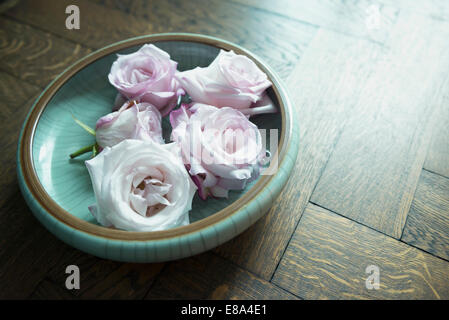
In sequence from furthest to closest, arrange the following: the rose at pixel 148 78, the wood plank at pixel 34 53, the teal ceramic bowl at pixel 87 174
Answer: the wood plank at pixel 34 53 < the rose at pixel 148 78 < the teal ceramic bowl at pixel 87 174

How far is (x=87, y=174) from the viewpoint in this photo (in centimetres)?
53

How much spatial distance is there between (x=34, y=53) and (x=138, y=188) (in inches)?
20.8

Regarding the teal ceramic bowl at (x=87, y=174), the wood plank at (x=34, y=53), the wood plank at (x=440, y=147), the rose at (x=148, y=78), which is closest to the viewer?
the teal ceramic bowl at (x=87, y=174)

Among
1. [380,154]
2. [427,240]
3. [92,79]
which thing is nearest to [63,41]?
[92,79]

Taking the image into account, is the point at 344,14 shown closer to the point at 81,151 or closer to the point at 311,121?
the point at 311,121

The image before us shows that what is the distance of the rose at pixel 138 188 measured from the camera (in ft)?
1.37

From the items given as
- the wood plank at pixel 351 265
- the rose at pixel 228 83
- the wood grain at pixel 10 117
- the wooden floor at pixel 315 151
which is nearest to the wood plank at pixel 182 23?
the wooden floor at pixel 315 151

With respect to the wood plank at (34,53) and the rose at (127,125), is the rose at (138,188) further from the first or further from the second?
the wood plank at (34,53)

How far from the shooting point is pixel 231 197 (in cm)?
49

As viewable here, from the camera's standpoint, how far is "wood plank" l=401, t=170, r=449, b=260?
543mm

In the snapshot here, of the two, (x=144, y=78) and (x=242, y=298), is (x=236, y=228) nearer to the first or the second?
(x=242, y=298)

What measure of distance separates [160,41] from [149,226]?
331 millimetres

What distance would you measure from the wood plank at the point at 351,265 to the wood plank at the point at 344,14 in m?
0.47

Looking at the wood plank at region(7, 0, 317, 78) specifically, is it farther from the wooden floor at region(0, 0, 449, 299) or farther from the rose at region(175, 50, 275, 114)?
the rose at region(175, 50, 275, 114)
